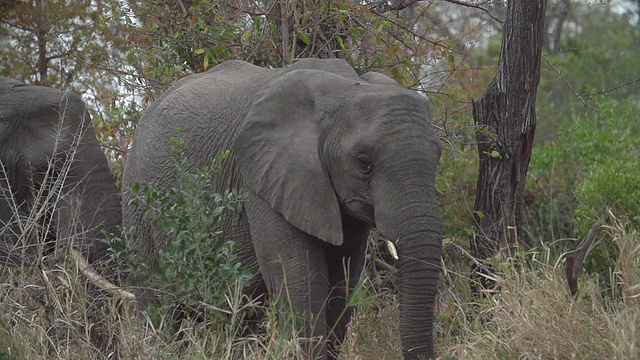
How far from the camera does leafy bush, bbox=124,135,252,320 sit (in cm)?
573

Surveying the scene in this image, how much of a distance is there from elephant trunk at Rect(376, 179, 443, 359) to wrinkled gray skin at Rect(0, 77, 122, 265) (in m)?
2.94

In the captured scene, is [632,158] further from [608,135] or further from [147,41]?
[147,41]

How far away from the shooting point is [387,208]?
5320mm

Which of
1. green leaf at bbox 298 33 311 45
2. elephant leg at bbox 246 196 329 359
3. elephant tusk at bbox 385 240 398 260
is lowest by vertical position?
elephant leg at bbox 246 196 329 359

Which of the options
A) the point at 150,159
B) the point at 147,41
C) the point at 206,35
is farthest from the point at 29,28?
the point at 150,159

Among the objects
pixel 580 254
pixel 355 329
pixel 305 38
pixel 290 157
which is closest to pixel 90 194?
pixel 305 38

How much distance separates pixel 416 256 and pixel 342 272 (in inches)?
37.7

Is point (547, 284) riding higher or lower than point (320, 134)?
lower

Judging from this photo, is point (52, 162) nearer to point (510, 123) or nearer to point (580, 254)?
point (510, 123)

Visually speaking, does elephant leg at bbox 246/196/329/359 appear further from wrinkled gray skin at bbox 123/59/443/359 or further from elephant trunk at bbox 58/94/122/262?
elephant trunk at bbox 58/94/122/262

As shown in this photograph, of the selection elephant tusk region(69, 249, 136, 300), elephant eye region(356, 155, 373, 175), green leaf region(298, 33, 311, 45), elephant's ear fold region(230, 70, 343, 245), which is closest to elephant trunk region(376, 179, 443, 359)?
elephant eye region(356, 155, 373, 175)

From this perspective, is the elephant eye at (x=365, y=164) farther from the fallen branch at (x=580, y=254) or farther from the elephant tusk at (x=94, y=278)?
the elephant tusk at (x=94, y=278)

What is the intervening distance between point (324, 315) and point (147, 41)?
11.8ft

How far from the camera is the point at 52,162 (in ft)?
26.5
